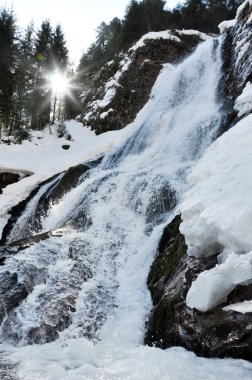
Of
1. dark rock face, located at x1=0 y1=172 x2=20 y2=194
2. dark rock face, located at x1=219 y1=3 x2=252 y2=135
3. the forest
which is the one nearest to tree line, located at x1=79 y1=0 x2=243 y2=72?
the forest

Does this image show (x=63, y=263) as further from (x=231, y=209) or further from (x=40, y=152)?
(x=40, y=152)

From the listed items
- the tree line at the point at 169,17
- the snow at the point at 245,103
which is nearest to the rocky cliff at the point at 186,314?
the snow at the point at 245,103

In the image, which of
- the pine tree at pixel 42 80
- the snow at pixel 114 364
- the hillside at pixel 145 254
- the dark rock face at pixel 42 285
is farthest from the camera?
the pine tree at pixel 42 80

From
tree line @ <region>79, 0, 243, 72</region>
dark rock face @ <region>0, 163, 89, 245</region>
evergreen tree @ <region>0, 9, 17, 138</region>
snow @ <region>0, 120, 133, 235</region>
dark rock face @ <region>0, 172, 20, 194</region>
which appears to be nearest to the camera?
dark rock face @ <region>0, 163, 89, 245</region>

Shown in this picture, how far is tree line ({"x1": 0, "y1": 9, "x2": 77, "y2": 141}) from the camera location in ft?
97.8

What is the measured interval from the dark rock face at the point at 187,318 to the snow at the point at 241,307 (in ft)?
0.18

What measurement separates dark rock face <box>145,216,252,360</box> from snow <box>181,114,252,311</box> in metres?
0.21

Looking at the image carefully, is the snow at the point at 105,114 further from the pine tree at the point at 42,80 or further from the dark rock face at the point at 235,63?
the dark rock face at the point at 235,63

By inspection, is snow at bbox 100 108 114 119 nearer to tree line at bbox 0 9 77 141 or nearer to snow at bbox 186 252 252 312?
tree line at bbox 0 9 77 141

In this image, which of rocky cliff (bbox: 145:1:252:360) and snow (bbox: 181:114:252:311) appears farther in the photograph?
snow (bbox: 181:114:252:311)

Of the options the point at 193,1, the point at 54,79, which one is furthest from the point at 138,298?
the point at 193,1

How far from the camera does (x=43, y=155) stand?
2789 centimetres

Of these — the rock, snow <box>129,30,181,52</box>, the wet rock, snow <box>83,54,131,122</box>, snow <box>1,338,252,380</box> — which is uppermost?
snow <box>129,30,181,52</box>

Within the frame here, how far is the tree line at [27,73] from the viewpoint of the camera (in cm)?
2980
